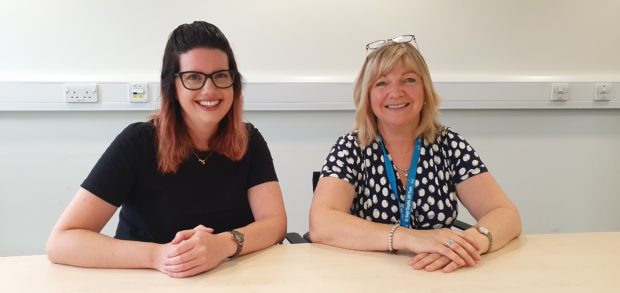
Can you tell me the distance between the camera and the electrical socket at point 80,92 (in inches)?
95.7

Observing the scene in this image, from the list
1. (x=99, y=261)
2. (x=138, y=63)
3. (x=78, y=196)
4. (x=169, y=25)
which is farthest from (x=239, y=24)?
(x=99, y=261)

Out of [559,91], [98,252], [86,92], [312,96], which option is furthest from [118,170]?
[559,91]

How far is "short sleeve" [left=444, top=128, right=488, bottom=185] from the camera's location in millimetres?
1616

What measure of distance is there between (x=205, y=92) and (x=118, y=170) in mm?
366

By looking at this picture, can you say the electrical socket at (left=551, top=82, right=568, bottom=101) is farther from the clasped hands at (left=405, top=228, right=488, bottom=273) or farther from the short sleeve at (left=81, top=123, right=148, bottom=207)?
the short sleeve at (left=81, top=123, right=148, bottom=207)

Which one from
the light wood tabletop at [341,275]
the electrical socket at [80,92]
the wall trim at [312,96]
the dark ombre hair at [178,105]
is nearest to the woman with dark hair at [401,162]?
the light wood tabletop at [341,275]

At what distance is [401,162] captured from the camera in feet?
5.52

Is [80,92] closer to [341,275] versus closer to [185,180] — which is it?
[185,180]

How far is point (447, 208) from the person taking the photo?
64.7 inches

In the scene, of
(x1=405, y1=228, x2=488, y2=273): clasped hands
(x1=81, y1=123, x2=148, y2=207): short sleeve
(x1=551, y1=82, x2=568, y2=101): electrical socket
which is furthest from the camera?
(x1=551, y1=82, x2=568, y2=101): electrical socket

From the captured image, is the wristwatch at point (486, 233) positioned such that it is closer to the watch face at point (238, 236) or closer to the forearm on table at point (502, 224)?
the forearm on table at point (502, 224)

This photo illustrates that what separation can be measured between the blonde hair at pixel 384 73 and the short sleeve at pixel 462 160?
75 millimetres

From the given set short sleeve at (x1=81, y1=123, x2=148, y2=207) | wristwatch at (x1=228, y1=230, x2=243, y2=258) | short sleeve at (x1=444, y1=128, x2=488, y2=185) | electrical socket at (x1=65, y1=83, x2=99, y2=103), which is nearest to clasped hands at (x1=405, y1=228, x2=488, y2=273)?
short sleeve at (x1=444, y1=128, x2=488, y2=185)

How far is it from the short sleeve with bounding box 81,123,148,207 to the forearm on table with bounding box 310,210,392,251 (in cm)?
62
